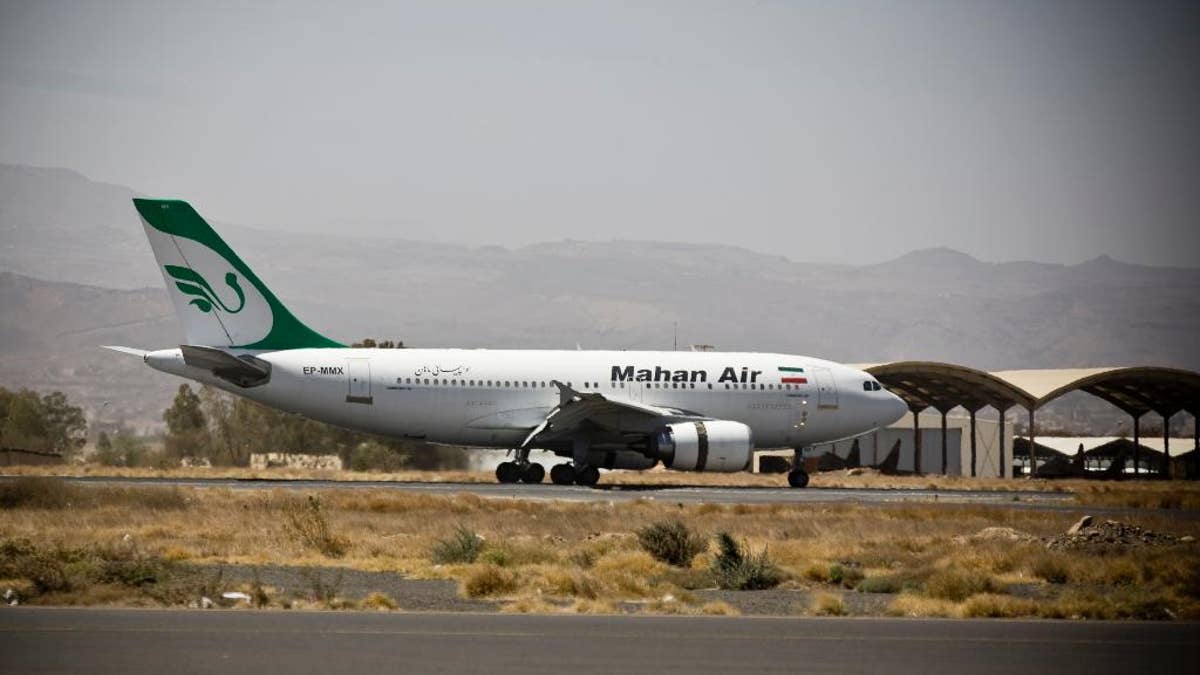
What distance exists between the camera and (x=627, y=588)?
2088 centimetres

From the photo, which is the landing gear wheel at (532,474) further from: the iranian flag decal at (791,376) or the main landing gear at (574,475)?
the iranian flag decal at (791,376)

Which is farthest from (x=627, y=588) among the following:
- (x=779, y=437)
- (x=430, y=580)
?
(x=779, y=437)

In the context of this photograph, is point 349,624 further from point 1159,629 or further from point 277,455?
point 277,455

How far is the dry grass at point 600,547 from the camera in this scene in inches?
789

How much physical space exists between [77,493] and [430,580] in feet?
48.9

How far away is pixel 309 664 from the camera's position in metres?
13.9

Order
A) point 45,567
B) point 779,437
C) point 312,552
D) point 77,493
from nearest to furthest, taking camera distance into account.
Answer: point 45,567, point 312,552, point 77,493, point 779,437

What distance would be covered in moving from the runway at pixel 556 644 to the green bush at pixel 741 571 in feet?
13.0

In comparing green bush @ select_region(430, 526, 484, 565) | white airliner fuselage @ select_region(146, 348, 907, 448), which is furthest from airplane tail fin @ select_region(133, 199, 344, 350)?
green bush @ select_region(430, 526, 484, 565)

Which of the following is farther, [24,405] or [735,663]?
[24,405]

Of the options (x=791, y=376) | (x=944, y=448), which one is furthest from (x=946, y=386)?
(x=791, y=376)

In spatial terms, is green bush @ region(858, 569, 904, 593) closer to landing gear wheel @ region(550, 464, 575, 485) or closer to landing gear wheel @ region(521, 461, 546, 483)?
landing gear wheel @ region(550, 464, 575, 485)

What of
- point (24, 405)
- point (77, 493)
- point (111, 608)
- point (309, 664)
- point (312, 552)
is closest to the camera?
point (309, 664)

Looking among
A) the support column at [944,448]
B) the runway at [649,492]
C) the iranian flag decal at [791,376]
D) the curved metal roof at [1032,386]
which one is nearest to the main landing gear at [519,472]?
the runway at [649,492]
